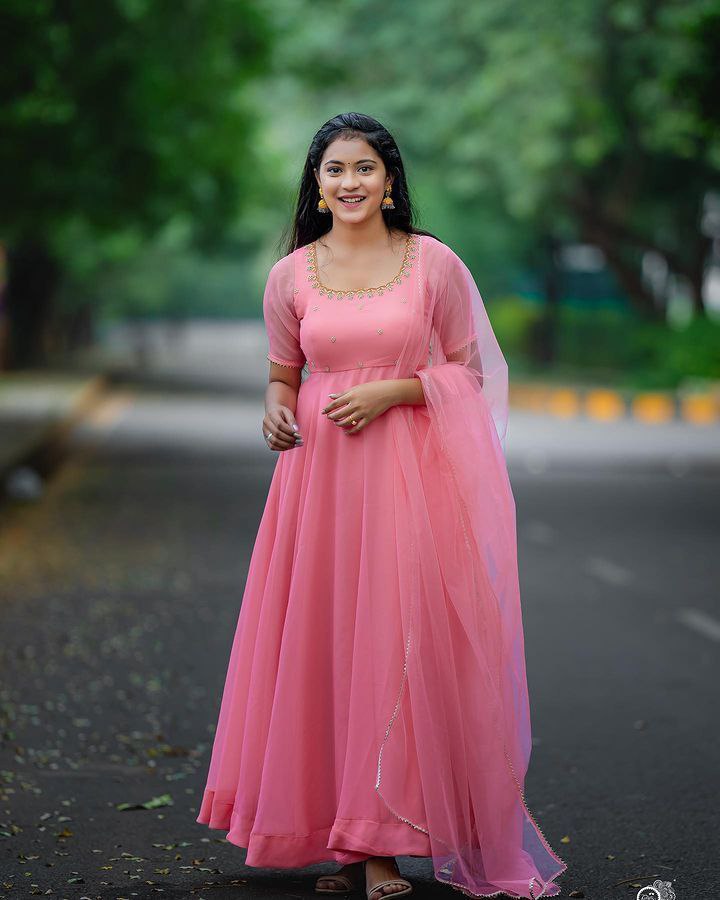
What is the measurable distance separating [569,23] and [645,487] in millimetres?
17216

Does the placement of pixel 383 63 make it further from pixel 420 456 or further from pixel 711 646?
pixel 420 456

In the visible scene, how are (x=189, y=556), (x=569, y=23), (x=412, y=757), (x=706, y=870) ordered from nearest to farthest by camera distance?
(x=412, y=757), (x=706, y=870), (x=189, y=556), (x=569, y=23)

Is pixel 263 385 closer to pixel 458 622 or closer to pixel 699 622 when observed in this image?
pixel 699 622

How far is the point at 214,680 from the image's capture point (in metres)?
7.51

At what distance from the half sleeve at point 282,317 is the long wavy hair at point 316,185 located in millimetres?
120

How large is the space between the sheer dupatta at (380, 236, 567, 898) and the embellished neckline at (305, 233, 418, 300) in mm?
31

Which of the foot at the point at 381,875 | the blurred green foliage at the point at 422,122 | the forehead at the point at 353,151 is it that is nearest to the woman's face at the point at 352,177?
the forehead at the point at 353,151

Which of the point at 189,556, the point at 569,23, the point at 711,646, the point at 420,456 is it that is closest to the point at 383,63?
the point at 569,23

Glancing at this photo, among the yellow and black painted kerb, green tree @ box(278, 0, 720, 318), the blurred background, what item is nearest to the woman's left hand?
the blurred background

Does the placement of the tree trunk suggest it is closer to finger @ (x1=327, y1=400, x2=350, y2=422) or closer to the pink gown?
the pink gown

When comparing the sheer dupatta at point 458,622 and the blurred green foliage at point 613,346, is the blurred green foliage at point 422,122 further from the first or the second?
the sheer dupatta at point 458,622

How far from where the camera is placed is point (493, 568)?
4.60 m

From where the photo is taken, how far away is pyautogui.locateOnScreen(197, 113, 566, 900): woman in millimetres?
4426

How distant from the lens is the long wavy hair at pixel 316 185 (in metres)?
4.60
